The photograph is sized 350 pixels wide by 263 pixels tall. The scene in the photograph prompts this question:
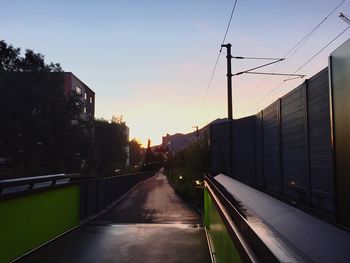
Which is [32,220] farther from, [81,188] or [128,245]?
[81,188]

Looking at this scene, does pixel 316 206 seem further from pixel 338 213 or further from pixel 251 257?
pixel 251 257

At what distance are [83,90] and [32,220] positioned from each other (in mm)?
88032

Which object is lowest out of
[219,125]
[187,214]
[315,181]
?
[187,214]

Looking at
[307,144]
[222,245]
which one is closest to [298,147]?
[307,144]

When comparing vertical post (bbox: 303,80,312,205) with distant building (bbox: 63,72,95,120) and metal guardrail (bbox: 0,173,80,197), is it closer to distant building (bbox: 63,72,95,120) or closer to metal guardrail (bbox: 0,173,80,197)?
metal guardrail (bbox: 0,173,80,197)

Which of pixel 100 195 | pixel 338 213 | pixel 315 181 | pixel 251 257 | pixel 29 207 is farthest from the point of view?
pixel 100 195

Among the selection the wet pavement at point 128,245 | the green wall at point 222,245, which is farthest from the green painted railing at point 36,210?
the green wall at point 222,245

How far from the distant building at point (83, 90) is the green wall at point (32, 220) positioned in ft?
193

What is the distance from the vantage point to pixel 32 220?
1027cm

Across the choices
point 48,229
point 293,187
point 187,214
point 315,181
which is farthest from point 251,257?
point 187,214

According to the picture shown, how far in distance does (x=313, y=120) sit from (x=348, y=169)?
4.02m

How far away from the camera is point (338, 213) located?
16.3ft

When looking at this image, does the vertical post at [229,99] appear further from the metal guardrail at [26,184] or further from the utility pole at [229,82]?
the metal guardrail at [26,184]

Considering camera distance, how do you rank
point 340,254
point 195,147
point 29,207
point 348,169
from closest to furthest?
point 340,254, point 348,169, point 29,207, point 195,147
